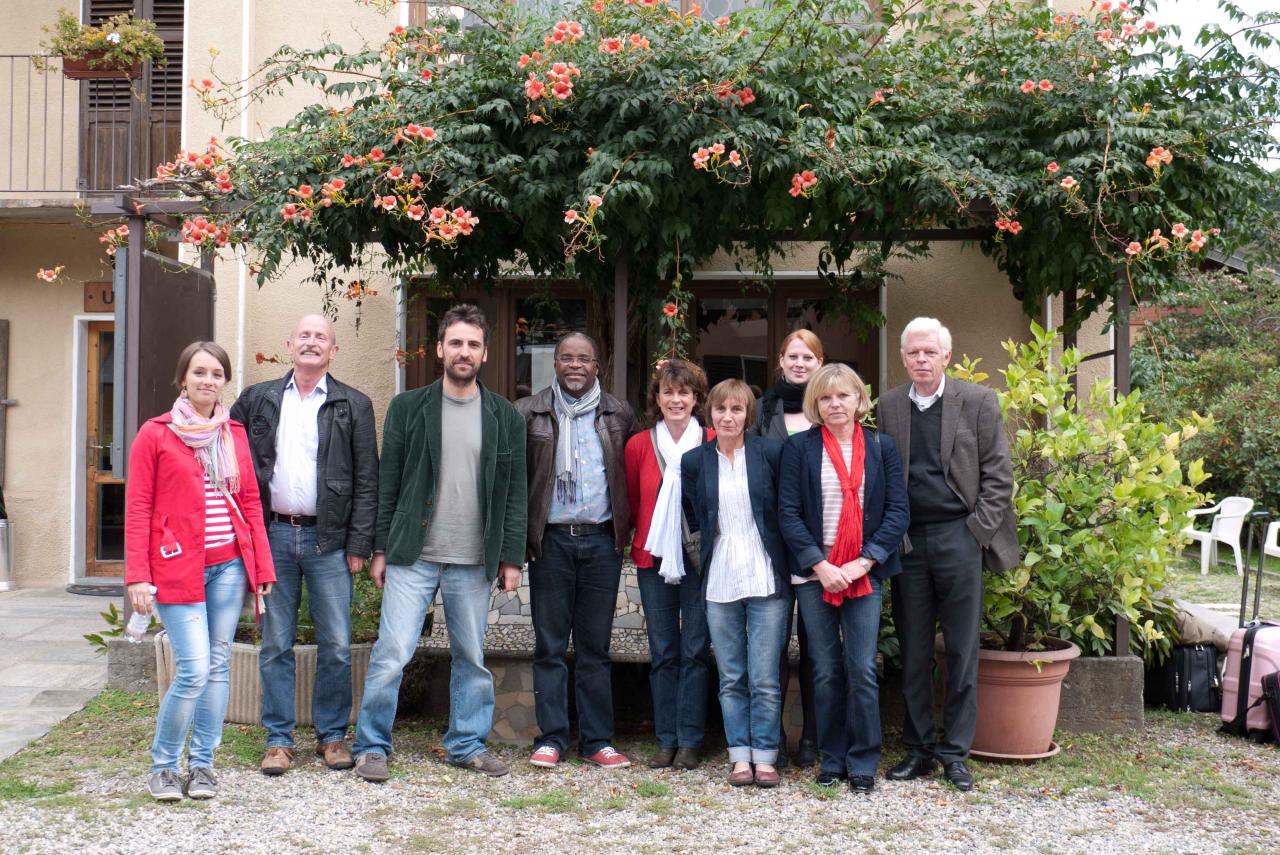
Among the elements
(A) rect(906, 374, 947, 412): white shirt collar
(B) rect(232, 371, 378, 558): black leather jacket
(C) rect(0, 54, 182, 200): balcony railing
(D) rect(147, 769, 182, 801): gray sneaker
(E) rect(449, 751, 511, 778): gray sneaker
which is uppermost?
(C) rect(0, 54, 182, 200): balcony railing

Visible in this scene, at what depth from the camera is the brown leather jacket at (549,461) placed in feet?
14.6

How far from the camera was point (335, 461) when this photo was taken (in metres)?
4.32

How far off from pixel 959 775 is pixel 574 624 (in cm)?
165

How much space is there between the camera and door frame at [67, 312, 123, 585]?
355 inches

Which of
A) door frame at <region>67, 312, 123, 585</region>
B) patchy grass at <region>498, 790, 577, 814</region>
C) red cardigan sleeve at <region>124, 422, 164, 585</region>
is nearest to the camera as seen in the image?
red cardigan sleeve at <region>124, 422, 164, 585</region>

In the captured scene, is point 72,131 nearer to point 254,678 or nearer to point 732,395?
point 254,678

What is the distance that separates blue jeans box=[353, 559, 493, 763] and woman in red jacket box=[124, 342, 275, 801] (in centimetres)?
50

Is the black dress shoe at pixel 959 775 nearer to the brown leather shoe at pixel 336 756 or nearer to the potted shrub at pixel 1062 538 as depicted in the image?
the potted shrub at pixel 1062 538

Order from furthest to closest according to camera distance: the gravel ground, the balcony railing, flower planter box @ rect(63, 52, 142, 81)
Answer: the balcony railing
flower planter box @ rect(63, 52, 142, 81)
the gravel ground

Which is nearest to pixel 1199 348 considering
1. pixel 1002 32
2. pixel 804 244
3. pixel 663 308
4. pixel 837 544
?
pixel 804 244

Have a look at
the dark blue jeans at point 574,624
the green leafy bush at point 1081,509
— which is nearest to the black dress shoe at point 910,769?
the green leafy bush at point 1081,509

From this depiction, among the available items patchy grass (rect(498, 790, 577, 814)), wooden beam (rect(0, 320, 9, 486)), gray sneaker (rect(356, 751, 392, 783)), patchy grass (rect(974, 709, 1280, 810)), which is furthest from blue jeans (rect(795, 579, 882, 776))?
wooden beam (rect(0, 320, 9, 486))

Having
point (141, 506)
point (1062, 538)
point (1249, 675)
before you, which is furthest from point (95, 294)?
point (1249, 675)

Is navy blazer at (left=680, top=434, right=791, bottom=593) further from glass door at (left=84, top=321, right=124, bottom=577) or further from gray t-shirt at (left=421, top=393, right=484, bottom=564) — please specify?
glass door at (left=84, top=321, right=124, bottom=577)
